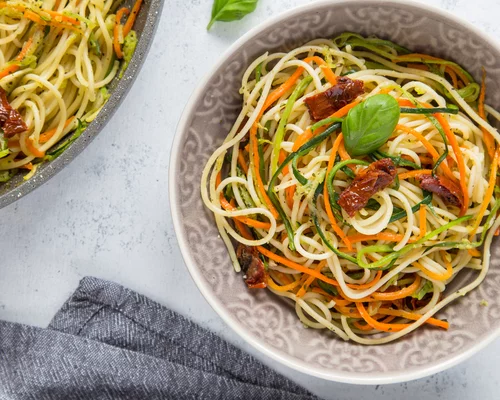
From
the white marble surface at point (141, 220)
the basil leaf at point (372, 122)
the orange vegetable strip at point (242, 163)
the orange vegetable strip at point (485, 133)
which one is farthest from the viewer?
the white marble surface at point (141, 220)

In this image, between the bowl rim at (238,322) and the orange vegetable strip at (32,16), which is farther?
the orange vegetable strip at (32,16)

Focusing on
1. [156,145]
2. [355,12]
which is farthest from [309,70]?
[156,145]

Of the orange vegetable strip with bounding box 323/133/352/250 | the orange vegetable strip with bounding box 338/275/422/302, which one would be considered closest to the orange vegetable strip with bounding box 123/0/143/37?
the orange vegetable strip with bounding box 323/133/352/250

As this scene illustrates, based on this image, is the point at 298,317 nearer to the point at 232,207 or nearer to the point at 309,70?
the point at 232,207

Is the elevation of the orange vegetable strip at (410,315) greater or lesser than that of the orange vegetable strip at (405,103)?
lesser

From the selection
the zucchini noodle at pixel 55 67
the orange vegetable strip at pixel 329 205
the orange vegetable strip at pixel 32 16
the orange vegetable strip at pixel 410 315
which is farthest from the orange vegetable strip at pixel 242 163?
the orange vegetable strip at pixel 32 16

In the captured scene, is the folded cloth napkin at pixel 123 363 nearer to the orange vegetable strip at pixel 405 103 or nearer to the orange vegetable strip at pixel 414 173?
the orange vegetable strip at pixel 414 173

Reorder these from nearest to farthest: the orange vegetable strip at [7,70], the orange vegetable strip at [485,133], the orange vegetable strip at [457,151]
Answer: the orange vegetable strip at [457,151] < the orange vegetable strip at [485,133] < the orange vegetable strip at [7,70]

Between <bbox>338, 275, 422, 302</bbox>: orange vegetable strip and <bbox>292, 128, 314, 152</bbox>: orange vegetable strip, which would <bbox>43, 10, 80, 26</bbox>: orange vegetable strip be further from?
<bbox>338, 275, 422, 302</bbox>: orange vegetable strip
